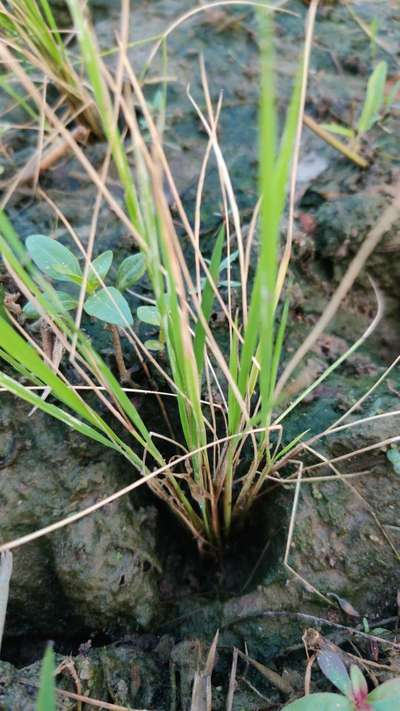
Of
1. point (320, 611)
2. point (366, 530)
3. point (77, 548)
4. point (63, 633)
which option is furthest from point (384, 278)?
point (63, 633)

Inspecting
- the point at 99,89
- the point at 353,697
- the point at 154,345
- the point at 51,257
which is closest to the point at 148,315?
the point at 154,345

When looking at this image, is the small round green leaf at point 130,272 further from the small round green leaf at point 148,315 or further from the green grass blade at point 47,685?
the green grass blade at point 47,685

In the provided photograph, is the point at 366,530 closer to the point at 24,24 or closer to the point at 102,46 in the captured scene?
the point at 24,24

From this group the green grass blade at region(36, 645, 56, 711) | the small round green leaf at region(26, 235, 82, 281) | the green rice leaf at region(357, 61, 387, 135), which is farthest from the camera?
the green rice leaf at region(357, 61, 387, 135)

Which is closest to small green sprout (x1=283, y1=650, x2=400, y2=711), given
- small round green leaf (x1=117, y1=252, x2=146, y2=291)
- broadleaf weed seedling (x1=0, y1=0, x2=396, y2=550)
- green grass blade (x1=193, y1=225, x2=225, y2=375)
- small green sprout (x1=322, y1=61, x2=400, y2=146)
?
broadleaf weed seedling (x1=0, y1=0, x2=396, y2=550)

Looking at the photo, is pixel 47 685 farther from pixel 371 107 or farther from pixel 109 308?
pixel 371 107

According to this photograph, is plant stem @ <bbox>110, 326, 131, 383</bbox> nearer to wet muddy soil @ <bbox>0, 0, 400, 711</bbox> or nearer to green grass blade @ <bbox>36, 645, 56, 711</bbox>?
wet muddy soil @ <bbox>0, 0, 400, 711</bbox>
